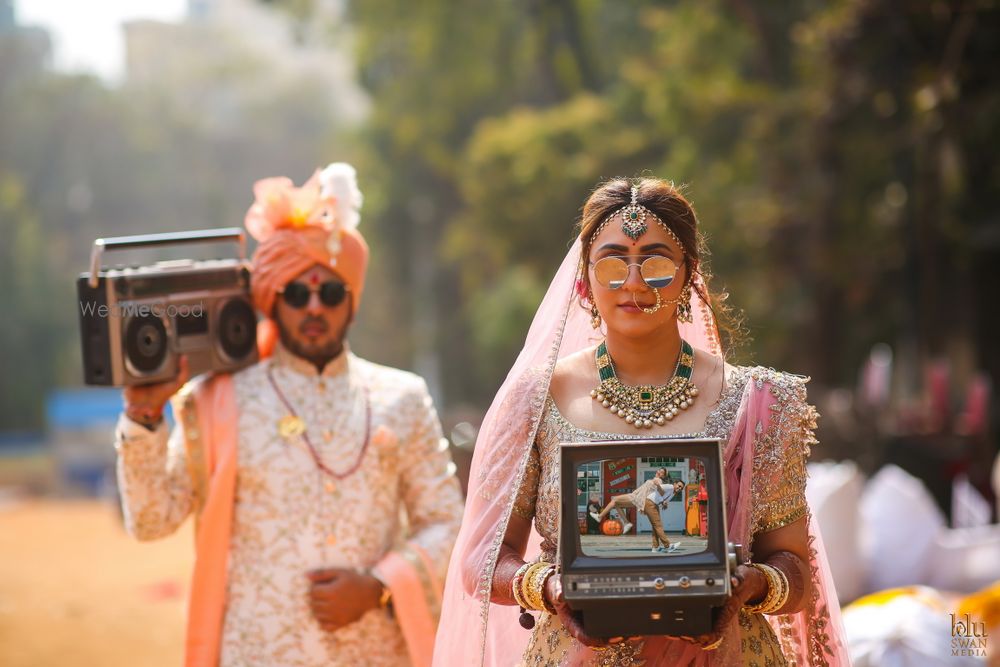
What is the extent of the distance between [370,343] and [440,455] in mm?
36737

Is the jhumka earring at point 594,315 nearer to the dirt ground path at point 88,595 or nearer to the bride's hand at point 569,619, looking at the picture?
the bride's hand at point 569,619

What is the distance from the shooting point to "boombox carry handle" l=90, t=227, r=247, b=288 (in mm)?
3730

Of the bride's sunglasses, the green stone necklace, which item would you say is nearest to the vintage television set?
the green stone necklace

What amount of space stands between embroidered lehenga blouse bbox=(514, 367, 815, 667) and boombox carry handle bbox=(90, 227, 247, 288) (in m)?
1.43

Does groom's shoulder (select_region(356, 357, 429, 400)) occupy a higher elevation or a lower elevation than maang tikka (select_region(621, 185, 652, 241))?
lower

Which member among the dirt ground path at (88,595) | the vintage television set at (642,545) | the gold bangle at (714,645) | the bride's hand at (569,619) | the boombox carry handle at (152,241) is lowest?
the dirt ground path at (88,595)

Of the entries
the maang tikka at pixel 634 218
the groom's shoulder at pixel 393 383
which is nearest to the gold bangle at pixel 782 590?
the maang tikka at pixel 634 218

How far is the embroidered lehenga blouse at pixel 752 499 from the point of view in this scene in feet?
9.11

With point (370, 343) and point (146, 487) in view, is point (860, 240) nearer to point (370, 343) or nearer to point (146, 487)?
point (146, 487)

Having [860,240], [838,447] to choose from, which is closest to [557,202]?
[860,240]

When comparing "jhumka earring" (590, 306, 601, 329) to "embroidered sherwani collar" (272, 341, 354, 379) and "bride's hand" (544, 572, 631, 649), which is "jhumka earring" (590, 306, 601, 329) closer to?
"bride's hand" (544, 572, 631, 649)

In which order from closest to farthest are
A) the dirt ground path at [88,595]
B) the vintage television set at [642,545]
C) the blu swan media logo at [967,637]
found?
1. the vintage television set at [642,545]
2. the blu swan media logo at [967,637]
3. the dirt ground path at [88,595]

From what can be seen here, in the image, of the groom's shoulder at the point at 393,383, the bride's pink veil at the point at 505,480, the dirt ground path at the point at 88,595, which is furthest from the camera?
the dirt ground path at the point at 88,595

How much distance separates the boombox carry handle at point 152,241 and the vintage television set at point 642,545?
1646 mm
